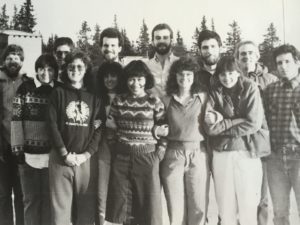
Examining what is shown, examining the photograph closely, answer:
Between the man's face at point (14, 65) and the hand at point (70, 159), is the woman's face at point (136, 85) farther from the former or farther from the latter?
the man's face at point (14, 65)

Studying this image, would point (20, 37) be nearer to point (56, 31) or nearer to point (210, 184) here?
point (56, 31)

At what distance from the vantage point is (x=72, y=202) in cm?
157

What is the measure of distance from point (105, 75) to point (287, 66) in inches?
35.3

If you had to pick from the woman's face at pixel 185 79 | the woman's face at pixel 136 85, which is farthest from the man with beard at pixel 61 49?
the woman's face at pixel 185 79

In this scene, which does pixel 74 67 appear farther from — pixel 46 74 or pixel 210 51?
pixel 210 51

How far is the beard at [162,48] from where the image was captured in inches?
66.6

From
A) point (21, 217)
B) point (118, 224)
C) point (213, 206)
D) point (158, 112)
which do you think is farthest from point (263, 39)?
point (21, 217)

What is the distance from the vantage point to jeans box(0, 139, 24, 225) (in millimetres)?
1610

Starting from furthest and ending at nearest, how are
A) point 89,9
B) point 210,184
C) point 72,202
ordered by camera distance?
point 89,9 → point 210,184 → point 72,202

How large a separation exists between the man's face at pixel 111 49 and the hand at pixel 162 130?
0.39m

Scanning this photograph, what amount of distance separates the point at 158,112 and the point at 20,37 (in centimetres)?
76

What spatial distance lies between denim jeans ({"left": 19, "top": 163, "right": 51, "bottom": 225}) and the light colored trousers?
1.81 feet

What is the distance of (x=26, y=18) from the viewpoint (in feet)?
5.73

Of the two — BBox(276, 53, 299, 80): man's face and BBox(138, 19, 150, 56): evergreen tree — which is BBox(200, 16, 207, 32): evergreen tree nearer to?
BBox(138, 19, 150, 56): evergreen tree
